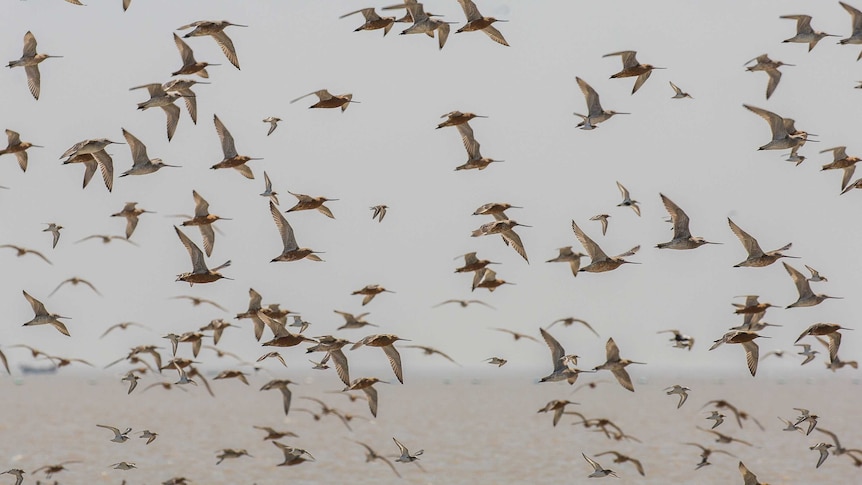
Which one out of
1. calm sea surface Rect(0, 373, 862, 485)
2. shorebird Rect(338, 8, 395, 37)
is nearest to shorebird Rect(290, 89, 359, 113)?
shorebird Rect(338, 8, 395, 37)

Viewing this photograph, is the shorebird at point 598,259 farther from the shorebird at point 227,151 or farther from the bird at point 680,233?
the shorebird at point 227,151

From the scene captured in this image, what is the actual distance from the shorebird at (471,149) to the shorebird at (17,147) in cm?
1152

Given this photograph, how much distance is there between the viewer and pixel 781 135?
2889 cm

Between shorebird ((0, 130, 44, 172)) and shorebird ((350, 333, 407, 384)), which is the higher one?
shorebird ((0, 130, 44, 172))

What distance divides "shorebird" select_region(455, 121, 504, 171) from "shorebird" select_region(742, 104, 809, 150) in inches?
298

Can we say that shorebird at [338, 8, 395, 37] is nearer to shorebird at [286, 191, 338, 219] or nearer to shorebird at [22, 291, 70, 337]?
shorebird at [286, 191, 338, 219]

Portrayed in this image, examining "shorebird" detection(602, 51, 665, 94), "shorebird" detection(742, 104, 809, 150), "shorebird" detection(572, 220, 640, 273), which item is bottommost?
"shorebird" detection(572, 220, 640, 273)

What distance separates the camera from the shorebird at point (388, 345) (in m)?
29.6

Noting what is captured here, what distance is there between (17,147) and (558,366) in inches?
611

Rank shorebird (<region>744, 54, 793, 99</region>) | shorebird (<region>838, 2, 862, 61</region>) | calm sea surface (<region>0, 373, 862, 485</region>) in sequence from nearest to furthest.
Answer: shorebird (<region>838, 2, 862, 61</region>) → shorebird (<region>744, 54, 793, 99</region>) → calm sea surface (<region>0, 373, 862, 485</region>)

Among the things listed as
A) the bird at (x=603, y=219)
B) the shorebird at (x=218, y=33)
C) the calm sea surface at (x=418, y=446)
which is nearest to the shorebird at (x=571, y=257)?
the bird at (x=603, y=219)

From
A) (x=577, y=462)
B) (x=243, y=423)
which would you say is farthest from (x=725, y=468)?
(x=243, y=423)

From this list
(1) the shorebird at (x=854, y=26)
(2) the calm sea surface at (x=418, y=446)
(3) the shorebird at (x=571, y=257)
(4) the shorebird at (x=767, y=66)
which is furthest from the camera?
(2) the calm sea surface at (x=418, y=446)

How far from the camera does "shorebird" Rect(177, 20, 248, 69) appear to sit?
29047mm
